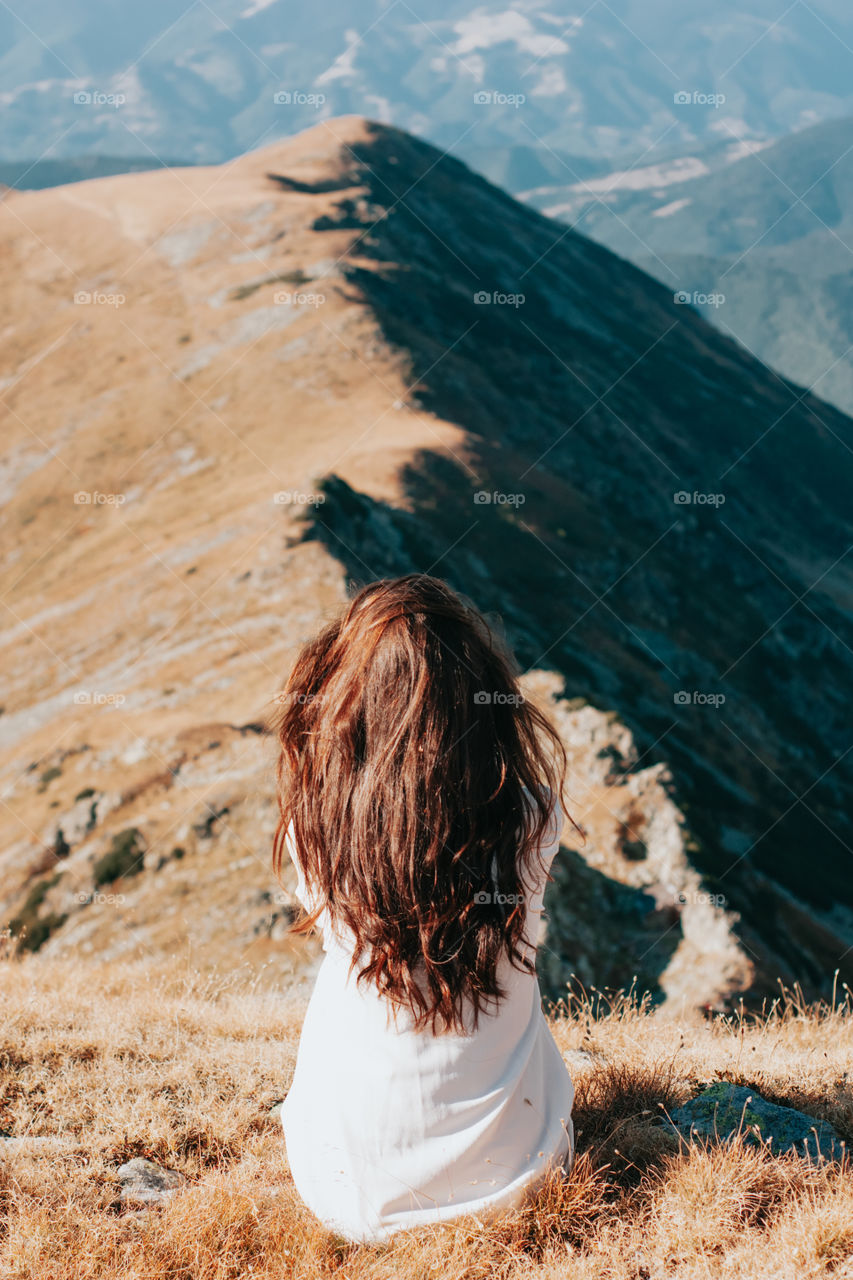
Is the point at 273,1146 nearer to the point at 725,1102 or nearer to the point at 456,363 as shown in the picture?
the point at 725,1102

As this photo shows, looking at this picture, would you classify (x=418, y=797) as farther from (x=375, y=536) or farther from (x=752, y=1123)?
(x=375, y=536)

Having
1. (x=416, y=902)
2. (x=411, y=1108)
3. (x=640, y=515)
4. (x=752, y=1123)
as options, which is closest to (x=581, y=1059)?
(x=752, y=1123)

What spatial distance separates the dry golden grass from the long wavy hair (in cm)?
97

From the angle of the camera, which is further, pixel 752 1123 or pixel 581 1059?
pixel 581 1059

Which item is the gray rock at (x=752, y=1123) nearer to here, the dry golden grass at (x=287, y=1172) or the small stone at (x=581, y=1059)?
the dry golden grass at (x=287, y=1172)

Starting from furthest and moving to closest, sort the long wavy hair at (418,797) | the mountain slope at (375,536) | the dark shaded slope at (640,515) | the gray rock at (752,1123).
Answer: the dark shaded slope at (640,515)
the mountain slope at (375,536)
the gray rock at (752,1123)
the long wavy hair at (418,797)

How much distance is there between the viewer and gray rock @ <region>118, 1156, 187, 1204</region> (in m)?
3.74

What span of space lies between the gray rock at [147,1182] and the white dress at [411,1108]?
892 millimetres

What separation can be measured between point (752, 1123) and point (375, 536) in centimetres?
2104

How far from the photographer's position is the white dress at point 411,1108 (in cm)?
302

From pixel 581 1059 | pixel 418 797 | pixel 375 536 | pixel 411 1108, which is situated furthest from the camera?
pixel 375 536

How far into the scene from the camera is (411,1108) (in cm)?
302

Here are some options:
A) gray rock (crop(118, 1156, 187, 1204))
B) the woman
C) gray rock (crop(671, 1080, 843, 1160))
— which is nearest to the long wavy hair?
the woman

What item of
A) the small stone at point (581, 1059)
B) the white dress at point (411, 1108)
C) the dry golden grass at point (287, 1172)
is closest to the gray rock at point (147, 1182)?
the dry golden grass at point (287, 1172)
